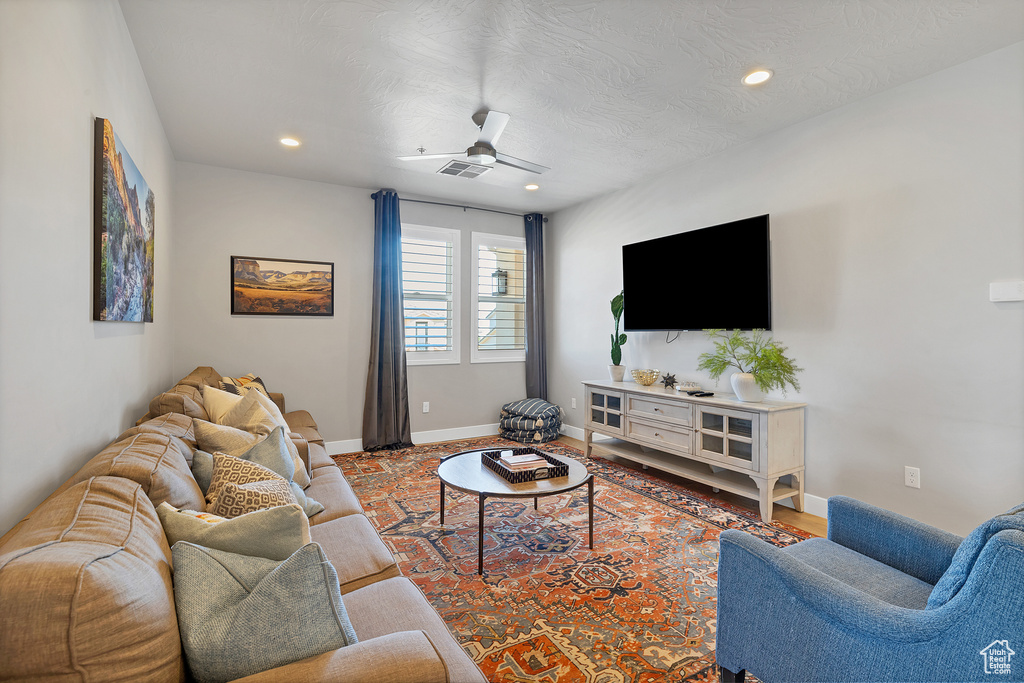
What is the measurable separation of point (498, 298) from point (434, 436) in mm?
1731

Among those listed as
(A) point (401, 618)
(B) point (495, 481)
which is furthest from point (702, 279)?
(A) point (401, 618)

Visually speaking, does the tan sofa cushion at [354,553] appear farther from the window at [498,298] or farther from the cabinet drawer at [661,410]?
the window at [498,298]

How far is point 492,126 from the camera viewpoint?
2.97 metres

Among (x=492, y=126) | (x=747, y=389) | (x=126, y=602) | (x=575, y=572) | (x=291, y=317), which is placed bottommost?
(x=575, y=572)

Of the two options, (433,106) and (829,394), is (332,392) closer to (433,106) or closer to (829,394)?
(433,106)

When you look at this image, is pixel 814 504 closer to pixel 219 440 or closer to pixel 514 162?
pixel 514 162

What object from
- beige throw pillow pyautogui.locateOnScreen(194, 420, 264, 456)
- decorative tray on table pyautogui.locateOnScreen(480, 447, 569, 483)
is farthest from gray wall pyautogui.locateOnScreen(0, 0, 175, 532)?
decorative tray on table pyautogui.locateOnScreen(480, 447, 569, 483)

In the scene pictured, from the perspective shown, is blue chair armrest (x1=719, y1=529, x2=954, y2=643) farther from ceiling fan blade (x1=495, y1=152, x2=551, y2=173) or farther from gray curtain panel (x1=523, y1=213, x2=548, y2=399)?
gray curtain panel (x1=523, y1=213, x2=548, y2=399)

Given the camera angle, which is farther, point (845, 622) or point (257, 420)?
point (257, 420)

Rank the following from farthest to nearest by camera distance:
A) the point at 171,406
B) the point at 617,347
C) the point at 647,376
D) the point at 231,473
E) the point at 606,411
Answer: the point at 617,347
the point at 606,411
the point at 647,376
the point at 171,406
the point at 231,473

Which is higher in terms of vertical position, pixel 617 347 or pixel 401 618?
pixel 617 347

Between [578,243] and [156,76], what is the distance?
152 inches

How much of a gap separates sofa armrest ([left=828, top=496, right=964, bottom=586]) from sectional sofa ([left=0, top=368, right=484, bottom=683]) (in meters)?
1.48

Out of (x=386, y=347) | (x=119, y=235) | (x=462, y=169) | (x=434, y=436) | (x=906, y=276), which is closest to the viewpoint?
(x=119, y=235)
